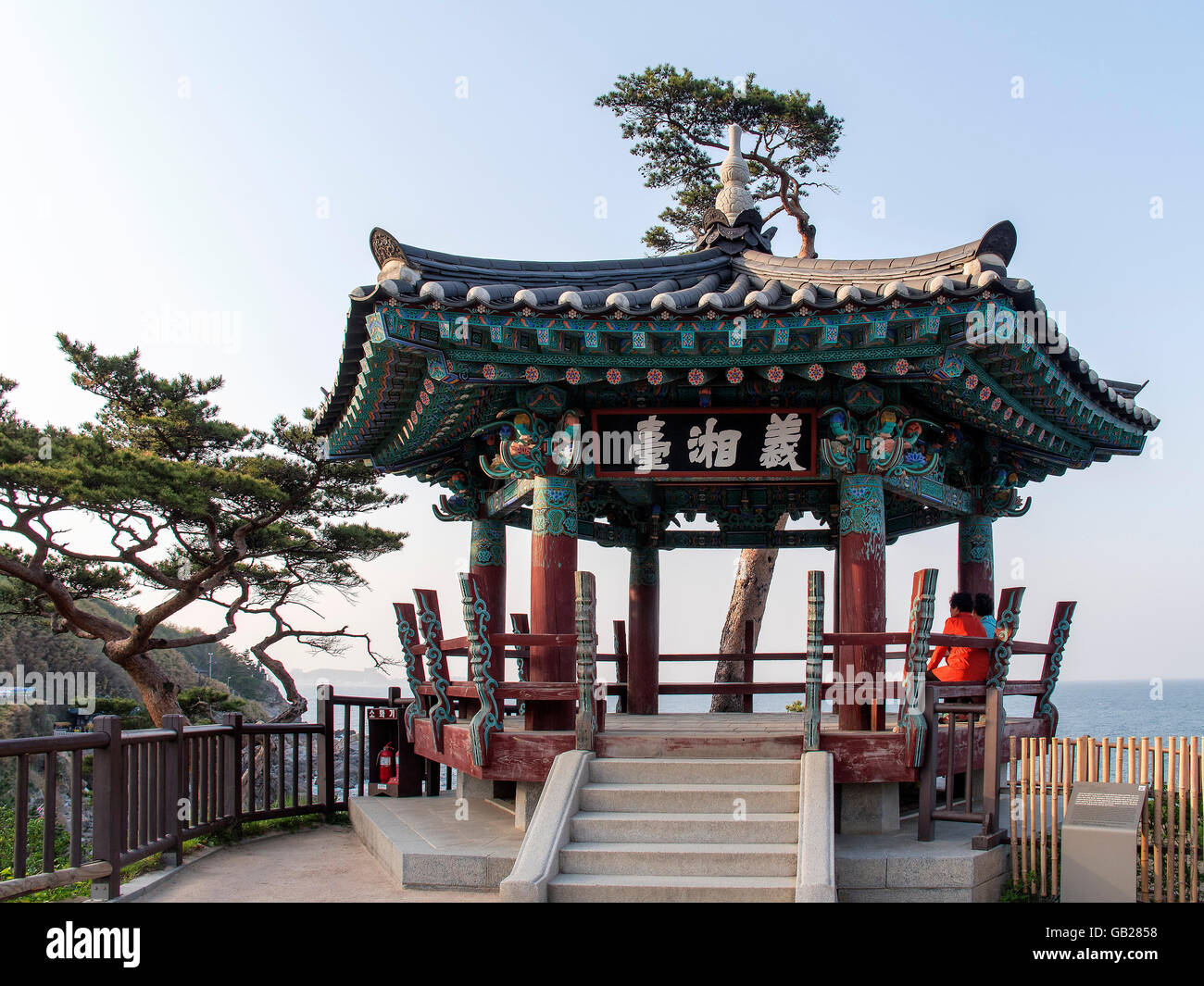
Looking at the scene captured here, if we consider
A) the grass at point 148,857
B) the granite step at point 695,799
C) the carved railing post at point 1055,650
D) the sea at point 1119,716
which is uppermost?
the carved railing post at point 1055,650

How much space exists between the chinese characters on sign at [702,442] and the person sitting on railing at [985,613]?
192cm

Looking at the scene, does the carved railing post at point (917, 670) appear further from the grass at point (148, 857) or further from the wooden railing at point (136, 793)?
the grass at point (148, 857)

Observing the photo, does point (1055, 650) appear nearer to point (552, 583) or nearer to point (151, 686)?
point (552, 583)

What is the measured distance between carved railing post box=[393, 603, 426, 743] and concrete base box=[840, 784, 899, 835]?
3610 mm

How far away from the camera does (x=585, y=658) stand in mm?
7277

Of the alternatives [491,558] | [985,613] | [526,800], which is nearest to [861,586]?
[985,613]

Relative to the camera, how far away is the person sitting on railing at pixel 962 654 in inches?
335

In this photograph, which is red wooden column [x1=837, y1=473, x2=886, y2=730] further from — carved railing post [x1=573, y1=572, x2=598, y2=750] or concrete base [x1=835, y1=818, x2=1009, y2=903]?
carved railing post [x1=573, y1=572, x2=598, y2=750]

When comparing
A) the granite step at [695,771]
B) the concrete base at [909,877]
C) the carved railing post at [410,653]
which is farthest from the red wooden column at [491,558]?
the concrete base at [909,877]

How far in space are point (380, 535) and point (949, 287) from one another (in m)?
14.9

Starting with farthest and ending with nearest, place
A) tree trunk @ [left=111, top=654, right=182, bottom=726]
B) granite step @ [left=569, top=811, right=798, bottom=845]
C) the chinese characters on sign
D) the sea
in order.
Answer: the sea, tree trunk @ [left=111, top=654, right=182, bottom=726], the chinese characters on sign, granite step @ [left=569, top=811, right=798, bottom=845]

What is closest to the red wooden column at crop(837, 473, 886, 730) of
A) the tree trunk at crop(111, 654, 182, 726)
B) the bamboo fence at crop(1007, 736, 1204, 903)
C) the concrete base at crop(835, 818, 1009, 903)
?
the bamboo fence at crop(1007, 736, 1204, 903)

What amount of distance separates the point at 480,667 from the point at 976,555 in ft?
17.3

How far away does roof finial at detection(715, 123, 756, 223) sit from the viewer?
981 cm
